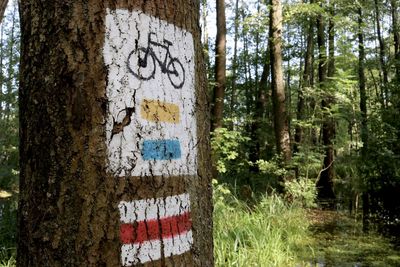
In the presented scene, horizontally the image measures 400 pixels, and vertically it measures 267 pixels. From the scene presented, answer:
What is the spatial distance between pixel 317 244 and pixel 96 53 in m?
6.71

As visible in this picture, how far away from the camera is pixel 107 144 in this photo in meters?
0.94

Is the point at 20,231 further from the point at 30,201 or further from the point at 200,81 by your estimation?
the point at 200,81

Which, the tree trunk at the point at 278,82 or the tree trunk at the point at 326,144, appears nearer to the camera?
the tree trunk at the point at 278,82

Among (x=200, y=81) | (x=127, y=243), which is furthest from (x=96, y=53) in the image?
A: (x=127, y=243)

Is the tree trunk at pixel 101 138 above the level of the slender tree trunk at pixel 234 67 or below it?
below

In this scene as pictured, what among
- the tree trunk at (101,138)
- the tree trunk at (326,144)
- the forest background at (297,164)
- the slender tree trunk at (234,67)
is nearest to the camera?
the tree trunk at (101,138)

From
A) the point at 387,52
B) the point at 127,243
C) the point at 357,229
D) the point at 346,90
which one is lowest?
the point at 357,229

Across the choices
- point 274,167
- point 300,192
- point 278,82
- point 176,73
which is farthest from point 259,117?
point 176,73

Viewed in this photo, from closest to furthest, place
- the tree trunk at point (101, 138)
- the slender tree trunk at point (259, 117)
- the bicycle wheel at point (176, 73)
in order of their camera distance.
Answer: the tree trunk at point (101, 138)
the bicycle wheel at point (176, 73)
the slender tree trunk at point (259, 117)

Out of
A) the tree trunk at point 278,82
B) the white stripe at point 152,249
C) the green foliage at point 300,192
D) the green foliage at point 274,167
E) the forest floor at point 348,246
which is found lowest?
the forest floor at point 348,246

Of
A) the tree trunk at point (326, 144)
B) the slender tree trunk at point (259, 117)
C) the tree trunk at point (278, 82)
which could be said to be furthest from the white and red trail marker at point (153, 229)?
the slender tree trunk at point (259, 117)

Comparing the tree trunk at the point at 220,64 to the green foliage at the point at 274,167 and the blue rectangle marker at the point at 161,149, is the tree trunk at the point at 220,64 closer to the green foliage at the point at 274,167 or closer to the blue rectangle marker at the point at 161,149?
the green foliage at the point at 274,167

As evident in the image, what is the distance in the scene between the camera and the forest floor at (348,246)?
6.03 m

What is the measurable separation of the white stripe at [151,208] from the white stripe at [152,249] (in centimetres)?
6
